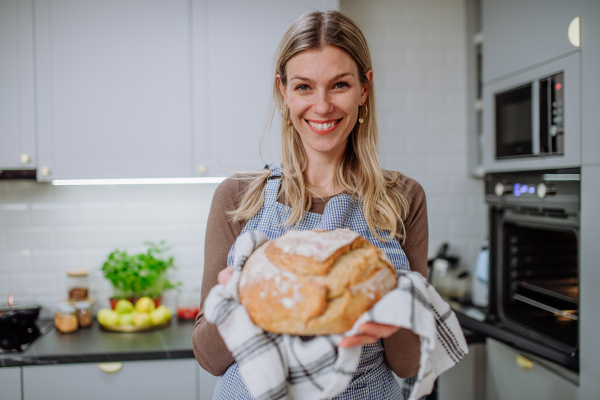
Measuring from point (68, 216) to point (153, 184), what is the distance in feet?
1.56

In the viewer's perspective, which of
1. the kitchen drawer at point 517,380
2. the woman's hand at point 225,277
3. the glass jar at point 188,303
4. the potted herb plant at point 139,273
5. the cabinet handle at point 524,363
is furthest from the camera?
the glass jar at point 188,303

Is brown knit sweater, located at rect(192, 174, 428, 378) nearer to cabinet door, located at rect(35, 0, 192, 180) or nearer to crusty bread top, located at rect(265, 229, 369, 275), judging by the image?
crusty bread top, located at rect(265, 229, 369, 275)

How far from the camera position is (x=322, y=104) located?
3.21 feet

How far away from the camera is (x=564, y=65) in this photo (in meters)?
1.49

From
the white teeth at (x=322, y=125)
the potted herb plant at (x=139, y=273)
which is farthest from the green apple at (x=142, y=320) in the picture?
the white teeth at (x=322, y=125)

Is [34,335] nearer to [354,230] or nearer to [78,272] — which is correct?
[78,272]

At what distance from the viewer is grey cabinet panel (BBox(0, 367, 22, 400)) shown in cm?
174

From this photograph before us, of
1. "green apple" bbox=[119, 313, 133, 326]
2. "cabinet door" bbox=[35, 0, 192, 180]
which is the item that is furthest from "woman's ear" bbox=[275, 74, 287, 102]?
"green apple" bbox=[119, 313, 133, 326]

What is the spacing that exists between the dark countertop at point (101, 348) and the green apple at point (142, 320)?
47 millimetres

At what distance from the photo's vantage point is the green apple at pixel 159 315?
2.07m

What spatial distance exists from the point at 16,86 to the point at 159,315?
1.23m

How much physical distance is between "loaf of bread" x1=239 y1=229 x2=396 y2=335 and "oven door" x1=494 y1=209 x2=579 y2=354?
1173mm

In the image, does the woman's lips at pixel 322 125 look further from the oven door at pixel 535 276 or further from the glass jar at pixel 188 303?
the glass jar at pixel 188 303

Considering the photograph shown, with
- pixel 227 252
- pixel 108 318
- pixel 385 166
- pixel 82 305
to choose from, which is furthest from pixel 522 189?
pixel 82 305
